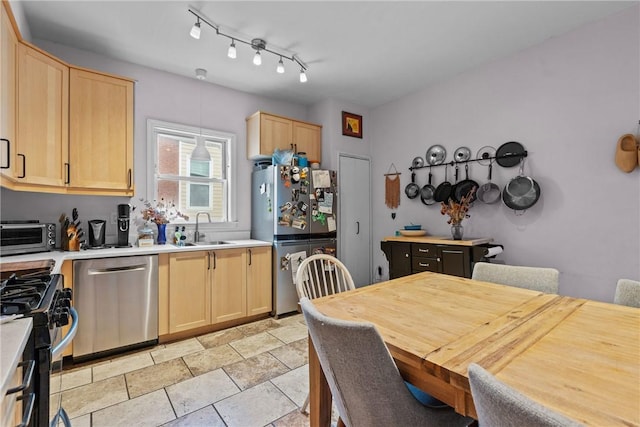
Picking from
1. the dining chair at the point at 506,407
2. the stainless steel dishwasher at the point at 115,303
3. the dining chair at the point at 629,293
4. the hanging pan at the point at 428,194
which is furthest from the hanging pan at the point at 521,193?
the stainless steel dishwasher at the point at 115,303

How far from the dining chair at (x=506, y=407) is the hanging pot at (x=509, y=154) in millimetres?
3055

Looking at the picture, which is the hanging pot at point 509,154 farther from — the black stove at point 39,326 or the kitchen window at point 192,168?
the black stove at point 39,326

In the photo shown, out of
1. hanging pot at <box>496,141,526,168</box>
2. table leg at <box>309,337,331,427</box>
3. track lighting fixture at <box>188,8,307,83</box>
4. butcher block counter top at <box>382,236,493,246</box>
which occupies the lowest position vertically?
table leg at <box>309,337,331,427</box>

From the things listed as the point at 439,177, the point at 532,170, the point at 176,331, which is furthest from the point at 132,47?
the point at 532,170

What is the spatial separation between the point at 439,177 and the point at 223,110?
2.82 metres

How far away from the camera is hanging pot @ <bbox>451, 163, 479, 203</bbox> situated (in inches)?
130

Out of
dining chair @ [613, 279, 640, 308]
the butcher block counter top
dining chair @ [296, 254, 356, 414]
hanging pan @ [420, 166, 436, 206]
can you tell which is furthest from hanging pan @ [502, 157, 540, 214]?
dining chair @ [296, 254, 356, 414]

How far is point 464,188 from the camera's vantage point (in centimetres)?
339

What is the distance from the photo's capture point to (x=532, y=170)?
293 centimetres

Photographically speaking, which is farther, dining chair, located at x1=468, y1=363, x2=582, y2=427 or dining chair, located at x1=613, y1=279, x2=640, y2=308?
dining chair, located at x1=613, y1=279, x2=640, y2=308

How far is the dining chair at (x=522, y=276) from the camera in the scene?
1.67 meters

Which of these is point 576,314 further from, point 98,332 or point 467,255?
point 98,332

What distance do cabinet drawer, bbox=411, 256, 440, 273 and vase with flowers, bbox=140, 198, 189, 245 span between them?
8.77ft

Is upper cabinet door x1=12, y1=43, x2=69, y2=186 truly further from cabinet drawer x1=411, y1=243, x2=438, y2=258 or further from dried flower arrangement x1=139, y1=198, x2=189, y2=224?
cabinet drawer x1=411, y1=243, x2=438, y2=258
